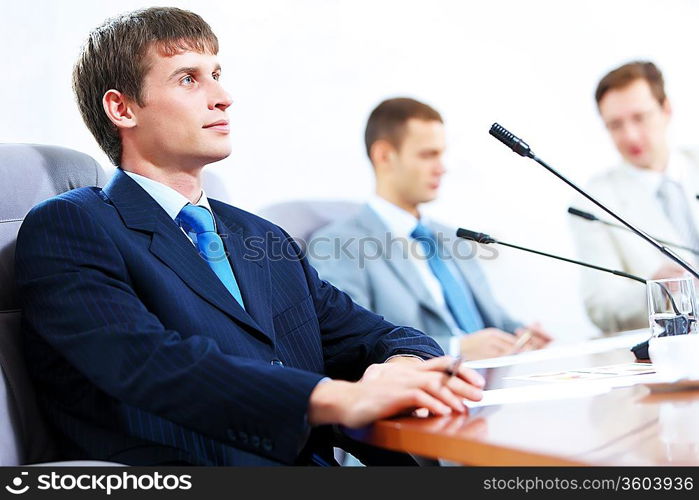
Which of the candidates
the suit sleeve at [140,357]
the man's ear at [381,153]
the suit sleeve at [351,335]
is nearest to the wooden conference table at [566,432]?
the suit sleeve at [140,357]

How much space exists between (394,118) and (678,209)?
1.77m

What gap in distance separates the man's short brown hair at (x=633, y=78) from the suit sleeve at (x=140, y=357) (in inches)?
140

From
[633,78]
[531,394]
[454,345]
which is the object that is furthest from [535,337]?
[531,394]

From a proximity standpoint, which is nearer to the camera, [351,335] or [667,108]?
[351,335]

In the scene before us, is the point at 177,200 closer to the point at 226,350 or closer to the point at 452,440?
the point at 226,350

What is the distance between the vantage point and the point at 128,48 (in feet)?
5.40

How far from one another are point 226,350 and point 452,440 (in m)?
0.51

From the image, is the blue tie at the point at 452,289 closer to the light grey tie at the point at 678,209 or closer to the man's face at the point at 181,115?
the light grey tie at the point at 678,209

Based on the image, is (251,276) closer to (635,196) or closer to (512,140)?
(512,140)

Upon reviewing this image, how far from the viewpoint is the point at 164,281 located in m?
1.32

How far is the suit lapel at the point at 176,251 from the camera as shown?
53.4 inches

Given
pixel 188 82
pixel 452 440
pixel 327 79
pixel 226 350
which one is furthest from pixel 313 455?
pixel 327 79

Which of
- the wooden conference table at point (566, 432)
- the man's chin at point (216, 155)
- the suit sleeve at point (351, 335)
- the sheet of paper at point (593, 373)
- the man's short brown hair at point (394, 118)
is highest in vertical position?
the man's short brown hair at point (394, 118)

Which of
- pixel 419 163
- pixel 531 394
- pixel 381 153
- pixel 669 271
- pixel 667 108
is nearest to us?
pixel 531 394
